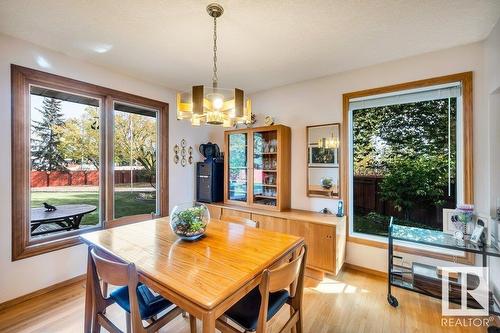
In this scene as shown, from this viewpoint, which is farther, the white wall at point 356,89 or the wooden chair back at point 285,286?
the white wall at point 356,89

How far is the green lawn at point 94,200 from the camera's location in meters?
2.46

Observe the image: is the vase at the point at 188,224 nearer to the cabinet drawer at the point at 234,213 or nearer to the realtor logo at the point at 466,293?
the cabinet drawer at the point at 234,213

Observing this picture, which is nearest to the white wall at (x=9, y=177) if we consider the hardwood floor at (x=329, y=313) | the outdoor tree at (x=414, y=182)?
the hardwood floor at (x=329, y=313)

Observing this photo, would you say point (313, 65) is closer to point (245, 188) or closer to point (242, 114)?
point (242, 114)

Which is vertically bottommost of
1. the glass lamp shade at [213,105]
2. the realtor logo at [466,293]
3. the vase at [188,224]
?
the realtor logo at [466,293]

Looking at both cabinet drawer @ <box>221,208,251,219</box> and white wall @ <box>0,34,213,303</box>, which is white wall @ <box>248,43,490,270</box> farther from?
white wall @ <box>0,34,213,303</box>

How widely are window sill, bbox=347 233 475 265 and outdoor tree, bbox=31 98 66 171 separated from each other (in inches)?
143

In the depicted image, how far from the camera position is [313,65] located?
2.70 m

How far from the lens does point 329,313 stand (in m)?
2.04

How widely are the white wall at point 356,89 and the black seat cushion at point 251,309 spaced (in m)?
1.79

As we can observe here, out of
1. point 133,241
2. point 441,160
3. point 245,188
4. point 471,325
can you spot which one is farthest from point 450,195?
point 133,241

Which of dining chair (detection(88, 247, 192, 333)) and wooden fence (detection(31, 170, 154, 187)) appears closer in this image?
dining chair (detection(88, 247, 192, 333))

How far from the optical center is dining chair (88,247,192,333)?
114 centimetres

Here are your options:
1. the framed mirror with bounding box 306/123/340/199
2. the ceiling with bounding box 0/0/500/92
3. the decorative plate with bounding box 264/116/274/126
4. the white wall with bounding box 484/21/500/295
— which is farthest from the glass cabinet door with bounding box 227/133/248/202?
the white wall with bounding box 484/21/500/295
